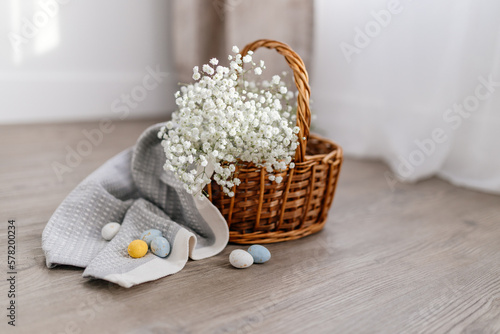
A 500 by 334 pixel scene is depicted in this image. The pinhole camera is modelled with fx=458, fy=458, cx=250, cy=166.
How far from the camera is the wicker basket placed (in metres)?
1.03

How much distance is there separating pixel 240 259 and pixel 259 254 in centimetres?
5

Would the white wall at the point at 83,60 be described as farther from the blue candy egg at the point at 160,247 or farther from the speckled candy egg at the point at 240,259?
the speckled candy egg at the point at 240,259

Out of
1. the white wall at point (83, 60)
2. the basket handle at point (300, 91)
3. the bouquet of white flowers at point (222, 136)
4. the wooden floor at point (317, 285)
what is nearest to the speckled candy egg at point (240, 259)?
the wooden floor at point (317, 285)

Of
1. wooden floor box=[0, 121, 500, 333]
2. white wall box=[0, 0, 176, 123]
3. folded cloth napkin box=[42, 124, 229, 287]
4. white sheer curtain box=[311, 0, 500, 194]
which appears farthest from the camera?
white wall box=[0, 0, 176, 123]

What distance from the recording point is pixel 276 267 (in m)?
A: 1.01

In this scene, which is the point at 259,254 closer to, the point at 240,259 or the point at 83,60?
the point at 240,259

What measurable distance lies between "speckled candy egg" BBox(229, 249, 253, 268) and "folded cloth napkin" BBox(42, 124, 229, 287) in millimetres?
67

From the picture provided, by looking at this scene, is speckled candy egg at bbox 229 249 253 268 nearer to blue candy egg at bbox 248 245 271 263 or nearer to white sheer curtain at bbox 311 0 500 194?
blue candy egg at bbox 248 245 271 263

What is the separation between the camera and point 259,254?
1012mm

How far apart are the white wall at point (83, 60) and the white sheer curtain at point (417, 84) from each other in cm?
128

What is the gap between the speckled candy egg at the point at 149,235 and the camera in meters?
1.03

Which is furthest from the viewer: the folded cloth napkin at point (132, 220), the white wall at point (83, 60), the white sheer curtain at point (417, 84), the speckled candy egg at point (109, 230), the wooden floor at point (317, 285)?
the white wall at point (83, 60)

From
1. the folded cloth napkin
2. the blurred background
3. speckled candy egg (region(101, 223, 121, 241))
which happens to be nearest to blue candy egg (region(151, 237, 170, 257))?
the folded cloth napkin

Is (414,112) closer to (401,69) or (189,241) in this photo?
(401,69)
